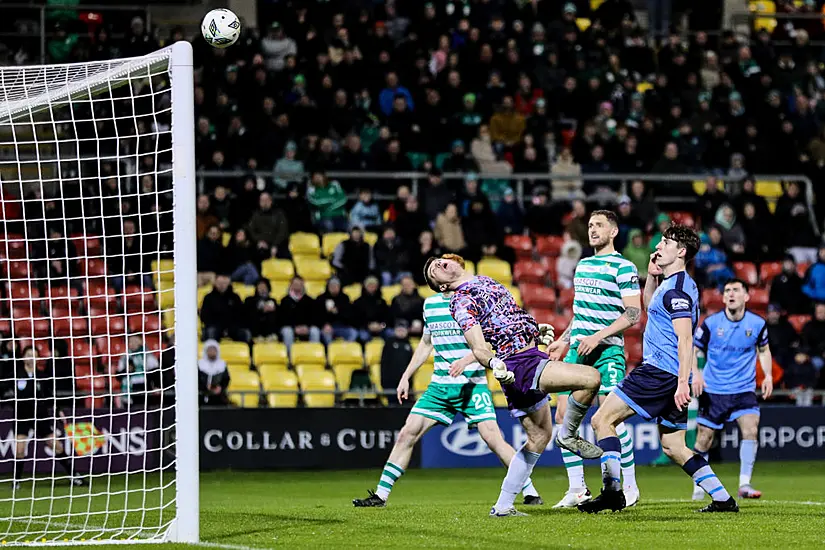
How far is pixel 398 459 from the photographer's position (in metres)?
11.1

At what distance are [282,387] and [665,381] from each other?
9658 mm

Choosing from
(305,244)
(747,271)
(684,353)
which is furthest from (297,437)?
(684,353)

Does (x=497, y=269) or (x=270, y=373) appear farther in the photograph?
(x=497, y=269)

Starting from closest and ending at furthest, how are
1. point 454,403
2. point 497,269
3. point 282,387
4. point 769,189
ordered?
point 454,403 < point 282,387 < point 497,269 < point 769,189

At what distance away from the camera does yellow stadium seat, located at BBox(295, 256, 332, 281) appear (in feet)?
67.4

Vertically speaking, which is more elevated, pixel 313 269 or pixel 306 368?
pixel 313 269

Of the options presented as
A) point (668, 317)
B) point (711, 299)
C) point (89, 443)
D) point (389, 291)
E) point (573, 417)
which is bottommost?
point (89, 443)

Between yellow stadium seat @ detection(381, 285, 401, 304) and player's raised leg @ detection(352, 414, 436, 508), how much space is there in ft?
29.1

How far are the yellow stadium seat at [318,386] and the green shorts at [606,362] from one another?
326 inches

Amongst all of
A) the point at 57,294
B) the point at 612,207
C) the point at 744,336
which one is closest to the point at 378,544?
the point at 744,336

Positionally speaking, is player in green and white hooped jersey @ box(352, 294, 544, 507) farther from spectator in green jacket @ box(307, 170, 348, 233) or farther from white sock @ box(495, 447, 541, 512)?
spectator in green jacket @ box(307, 170, 348, 233)

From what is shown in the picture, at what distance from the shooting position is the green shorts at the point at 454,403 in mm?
11375

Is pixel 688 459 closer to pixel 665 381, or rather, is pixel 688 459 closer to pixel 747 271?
pixel 665 381

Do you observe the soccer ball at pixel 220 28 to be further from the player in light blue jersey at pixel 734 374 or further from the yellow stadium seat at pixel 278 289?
the yellow stadium seat at pixel 278 289
